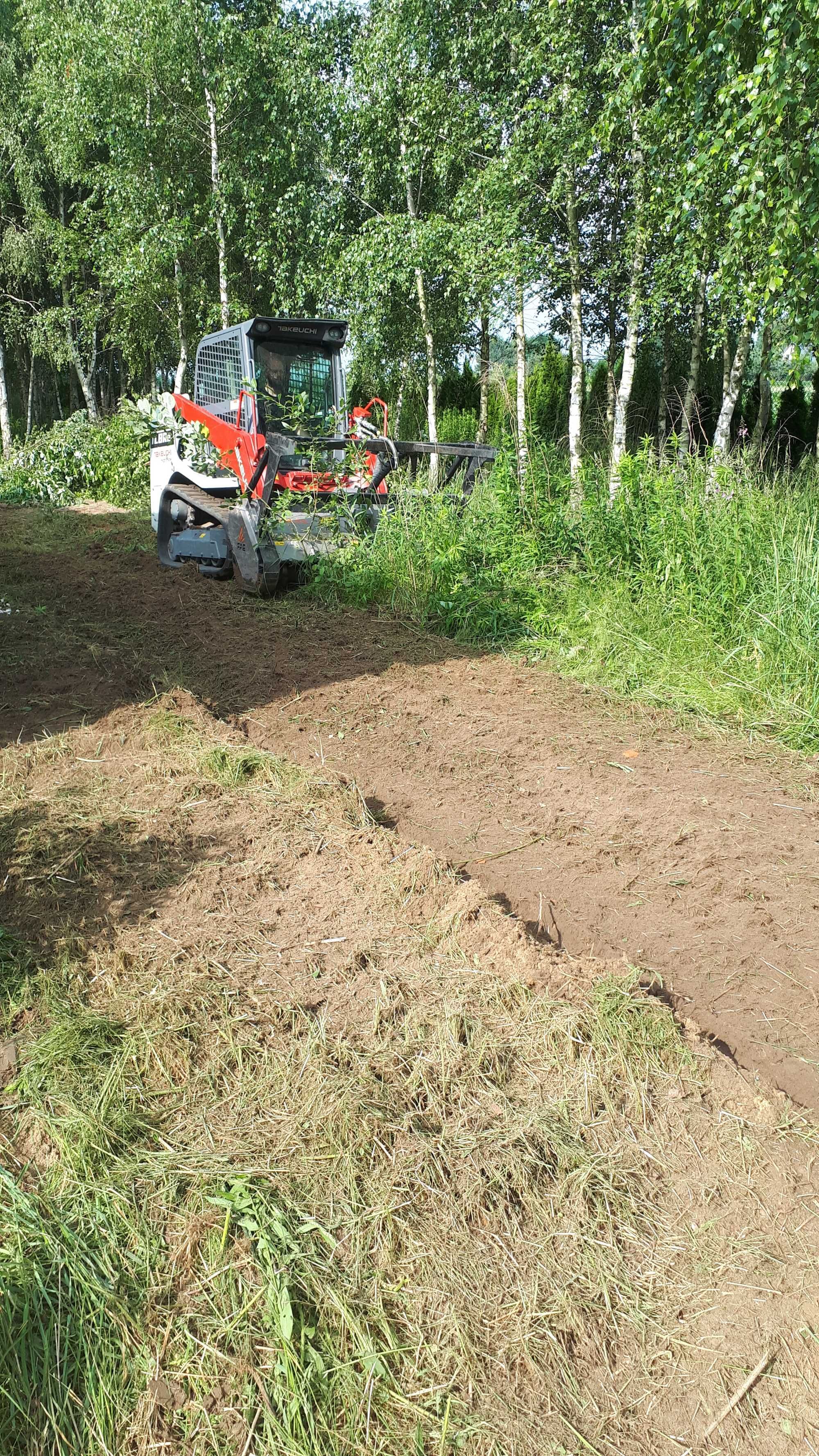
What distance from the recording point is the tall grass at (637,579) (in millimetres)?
5340

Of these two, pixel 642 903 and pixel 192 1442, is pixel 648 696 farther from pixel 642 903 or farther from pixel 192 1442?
pixel 192 1442

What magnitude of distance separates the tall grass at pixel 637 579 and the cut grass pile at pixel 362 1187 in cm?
283

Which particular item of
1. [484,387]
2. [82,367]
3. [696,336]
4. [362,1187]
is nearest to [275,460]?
[362,1187]

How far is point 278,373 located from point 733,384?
7.11 m

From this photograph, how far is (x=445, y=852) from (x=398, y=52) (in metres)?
15.9

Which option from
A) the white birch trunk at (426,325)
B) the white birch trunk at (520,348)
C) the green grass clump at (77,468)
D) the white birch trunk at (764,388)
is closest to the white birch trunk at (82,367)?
the green grass clump at (77,468)

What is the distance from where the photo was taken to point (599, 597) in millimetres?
6500

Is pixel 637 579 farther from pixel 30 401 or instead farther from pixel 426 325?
pixel 30 401

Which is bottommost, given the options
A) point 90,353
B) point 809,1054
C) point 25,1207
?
point 809,1054

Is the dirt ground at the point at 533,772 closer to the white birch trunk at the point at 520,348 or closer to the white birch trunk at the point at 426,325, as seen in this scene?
the white birch trunk at the point at 520,348

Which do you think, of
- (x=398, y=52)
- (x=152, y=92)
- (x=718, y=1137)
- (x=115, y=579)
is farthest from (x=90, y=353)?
(x=718, y=1137)

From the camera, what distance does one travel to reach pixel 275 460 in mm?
7336

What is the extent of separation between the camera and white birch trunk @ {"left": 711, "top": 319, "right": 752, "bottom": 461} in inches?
457

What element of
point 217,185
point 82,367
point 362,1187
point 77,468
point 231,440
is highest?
point 217,185
